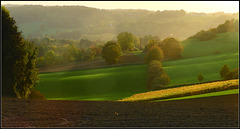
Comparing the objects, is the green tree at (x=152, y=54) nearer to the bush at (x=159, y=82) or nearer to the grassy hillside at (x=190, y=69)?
the grassy hillside at (x=190, y=69)

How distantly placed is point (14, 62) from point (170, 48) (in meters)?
37.3

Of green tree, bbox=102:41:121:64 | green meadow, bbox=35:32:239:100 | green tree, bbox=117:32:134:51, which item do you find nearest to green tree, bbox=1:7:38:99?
green meadow, bbox=35:32:239:100

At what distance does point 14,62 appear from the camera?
17234 millimetres

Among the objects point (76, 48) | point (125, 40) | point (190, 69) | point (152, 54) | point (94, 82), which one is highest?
point (125, 40)

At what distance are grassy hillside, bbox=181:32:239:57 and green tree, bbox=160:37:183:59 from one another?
7.25 m

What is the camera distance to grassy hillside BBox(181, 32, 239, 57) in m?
62.3

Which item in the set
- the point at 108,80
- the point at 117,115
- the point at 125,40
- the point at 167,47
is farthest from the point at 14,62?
the point at 167,47

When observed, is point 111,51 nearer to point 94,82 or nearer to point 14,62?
point 94,82

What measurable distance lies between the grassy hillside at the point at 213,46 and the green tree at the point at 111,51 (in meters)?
23.9

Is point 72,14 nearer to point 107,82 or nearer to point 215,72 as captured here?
point 107,82

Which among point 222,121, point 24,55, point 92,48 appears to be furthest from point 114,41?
point 222,121

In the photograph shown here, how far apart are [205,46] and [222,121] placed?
198 feet

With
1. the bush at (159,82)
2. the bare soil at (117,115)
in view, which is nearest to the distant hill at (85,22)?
the bush at (159,82)

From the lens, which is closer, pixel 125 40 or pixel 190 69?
pixel 125 40
